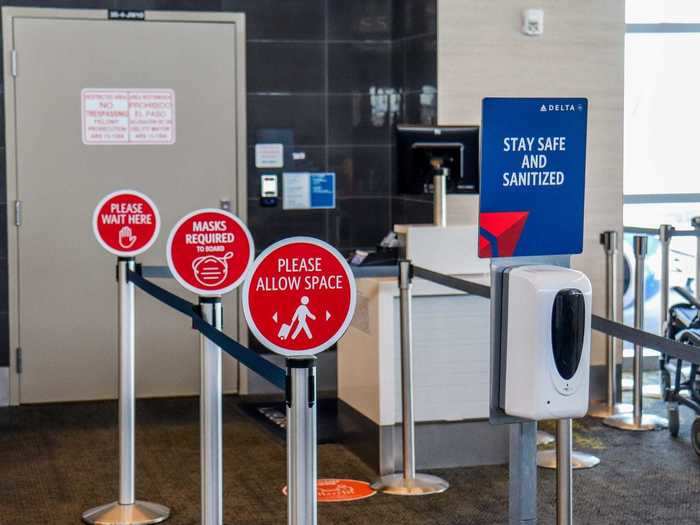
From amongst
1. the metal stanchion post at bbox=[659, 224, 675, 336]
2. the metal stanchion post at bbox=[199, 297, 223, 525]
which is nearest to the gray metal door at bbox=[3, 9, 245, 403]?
the metal stanchion post at bbox=[659, 224, 675, 336]

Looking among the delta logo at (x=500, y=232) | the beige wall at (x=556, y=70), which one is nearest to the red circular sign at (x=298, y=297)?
the delta logo at (x=500, y=232)

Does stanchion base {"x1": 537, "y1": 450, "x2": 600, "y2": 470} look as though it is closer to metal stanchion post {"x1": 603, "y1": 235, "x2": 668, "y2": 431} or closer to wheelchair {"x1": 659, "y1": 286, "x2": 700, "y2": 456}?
wheelchair {"x1": 659, "y1": 286, "x2": 700, "y2": 456}

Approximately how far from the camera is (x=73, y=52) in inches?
287

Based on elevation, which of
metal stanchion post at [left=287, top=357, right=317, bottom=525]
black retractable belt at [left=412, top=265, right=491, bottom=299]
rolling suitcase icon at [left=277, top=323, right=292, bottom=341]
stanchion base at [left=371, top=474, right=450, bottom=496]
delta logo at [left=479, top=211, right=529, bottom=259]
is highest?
delta logo at [left=479, top=211, right=529, bottom=259]

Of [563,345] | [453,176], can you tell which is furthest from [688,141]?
[563,345]

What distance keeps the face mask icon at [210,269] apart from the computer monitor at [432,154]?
2.11m

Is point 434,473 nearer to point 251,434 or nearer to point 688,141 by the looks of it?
point 251,434

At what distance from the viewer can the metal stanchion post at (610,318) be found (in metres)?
6.82

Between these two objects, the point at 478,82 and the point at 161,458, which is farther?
the point at 478,82

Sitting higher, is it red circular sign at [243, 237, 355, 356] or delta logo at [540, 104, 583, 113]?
delta logo at [540, 104, 583, 113]

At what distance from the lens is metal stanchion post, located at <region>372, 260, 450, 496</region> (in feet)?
17.3

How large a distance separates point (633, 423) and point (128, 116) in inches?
131

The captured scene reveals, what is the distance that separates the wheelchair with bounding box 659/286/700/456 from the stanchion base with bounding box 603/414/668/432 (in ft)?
0.52

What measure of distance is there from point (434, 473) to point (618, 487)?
796mm
